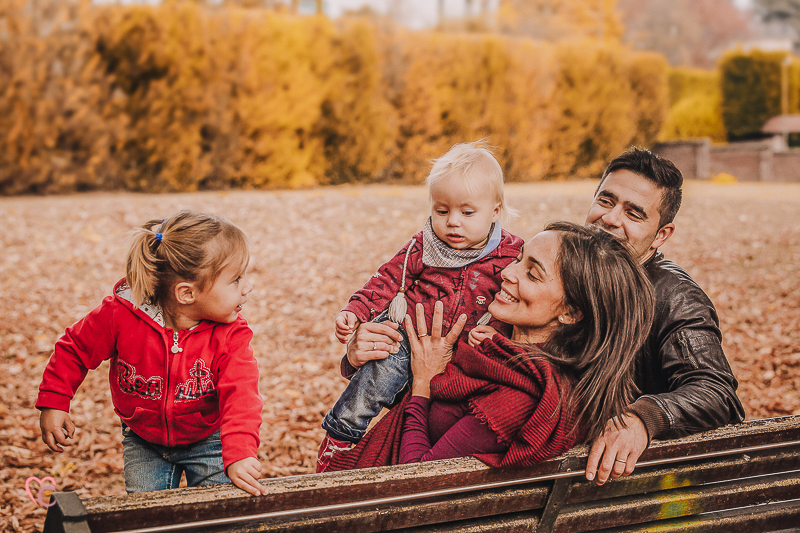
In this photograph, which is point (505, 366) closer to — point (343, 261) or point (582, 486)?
point (582, 486)

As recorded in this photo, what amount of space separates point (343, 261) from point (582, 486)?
23.7 ft

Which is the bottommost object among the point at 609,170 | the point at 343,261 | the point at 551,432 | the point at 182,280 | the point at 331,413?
the point at 343,261

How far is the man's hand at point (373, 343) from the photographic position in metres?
2.56

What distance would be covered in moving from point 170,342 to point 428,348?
0.92 metres

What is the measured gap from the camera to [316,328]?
7184 mm

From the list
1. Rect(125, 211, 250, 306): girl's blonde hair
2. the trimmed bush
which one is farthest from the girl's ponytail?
the trimmed bush

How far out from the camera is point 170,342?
7.56 ft

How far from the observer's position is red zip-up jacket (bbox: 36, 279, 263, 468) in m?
2.29

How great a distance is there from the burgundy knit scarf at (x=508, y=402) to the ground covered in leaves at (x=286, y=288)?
246cm

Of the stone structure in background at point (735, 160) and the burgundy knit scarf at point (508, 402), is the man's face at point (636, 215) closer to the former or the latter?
the burgundy knit scarf at point (508, 402)

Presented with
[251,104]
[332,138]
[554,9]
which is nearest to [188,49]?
[251,104]

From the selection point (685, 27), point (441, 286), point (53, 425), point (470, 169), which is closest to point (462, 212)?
point (470, 169)

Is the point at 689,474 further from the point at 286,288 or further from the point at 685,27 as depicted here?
the point at 685,27

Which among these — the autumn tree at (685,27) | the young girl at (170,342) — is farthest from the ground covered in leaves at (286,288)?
the autumn tree at (685,27)
